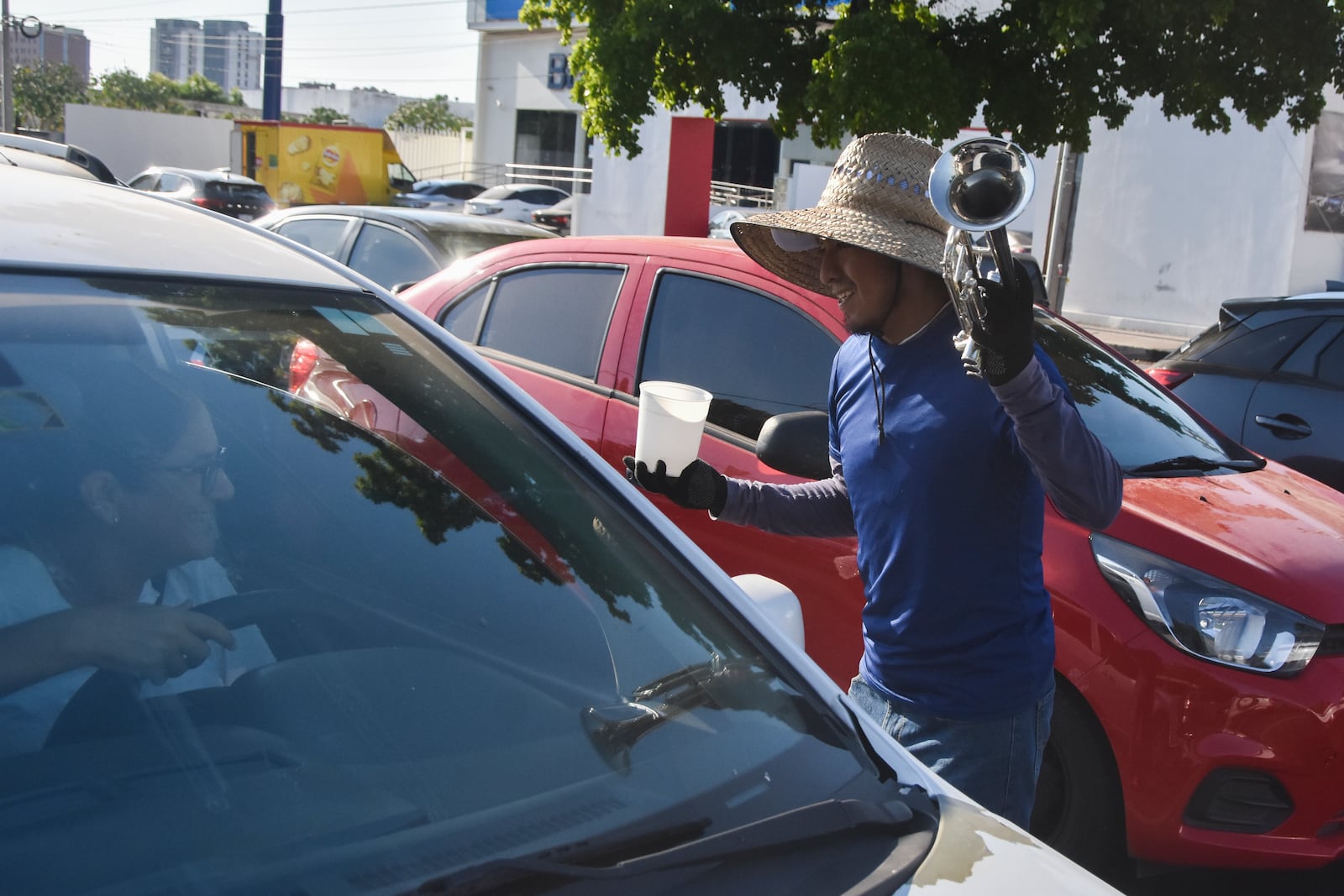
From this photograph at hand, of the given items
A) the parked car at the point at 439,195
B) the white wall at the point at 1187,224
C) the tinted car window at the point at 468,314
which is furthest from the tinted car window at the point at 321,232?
the parked car at the point at 439,195

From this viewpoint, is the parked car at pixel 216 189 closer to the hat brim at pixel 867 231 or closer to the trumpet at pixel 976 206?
the hat brim at pixel 867 231

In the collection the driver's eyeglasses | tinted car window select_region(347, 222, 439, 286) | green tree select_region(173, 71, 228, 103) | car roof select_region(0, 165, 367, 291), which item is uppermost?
green tree select_region(173, 71, 228, 103)

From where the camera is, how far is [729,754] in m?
1.62

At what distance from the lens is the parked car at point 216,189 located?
23.2m

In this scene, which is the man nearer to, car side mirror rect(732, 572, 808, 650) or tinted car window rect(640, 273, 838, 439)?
car side mirror rect(732, 572, 808, 650)

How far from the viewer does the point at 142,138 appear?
1727 inches

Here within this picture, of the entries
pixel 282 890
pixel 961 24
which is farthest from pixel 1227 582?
pixel 961 24

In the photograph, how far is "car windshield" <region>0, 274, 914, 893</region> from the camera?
135cm

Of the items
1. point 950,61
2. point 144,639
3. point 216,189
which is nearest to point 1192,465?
point 144,639

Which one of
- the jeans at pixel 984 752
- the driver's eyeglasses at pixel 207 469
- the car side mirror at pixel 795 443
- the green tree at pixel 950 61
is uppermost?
the green tree at pixel 950 61

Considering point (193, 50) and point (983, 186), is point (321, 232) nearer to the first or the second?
point (983, 186)

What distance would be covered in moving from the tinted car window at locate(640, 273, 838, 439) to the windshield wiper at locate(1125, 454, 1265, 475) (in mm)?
948

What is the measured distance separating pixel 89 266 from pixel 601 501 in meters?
0.81

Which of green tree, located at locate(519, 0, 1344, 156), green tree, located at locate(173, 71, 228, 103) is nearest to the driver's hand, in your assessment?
green tree, located at locate(519, 0, 1344, 156)
